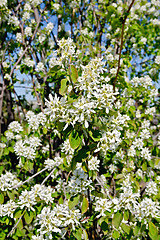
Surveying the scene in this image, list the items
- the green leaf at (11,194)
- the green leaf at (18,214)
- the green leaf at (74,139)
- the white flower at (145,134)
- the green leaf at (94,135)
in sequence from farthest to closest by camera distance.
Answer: the white flower at (145,134), the green leaf at (11,194), the green leaf at (18,214), the green leaf at (94,135), the green leaf at (74,139)

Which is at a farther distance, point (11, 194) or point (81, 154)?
point (11, 194)

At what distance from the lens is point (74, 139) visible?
3.62ft

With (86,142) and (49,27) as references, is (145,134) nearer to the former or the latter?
(86,142)

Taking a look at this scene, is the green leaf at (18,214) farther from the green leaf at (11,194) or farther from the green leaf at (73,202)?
the green leaf at (73,202)

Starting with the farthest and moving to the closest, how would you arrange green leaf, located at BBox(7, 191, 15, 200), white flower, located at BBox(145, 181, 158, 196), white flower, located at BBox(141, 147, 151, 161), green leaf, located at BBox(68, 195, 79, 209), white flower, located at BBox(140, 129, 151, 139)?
white flower, located at BBox(140, 129, 151, 139), white flower, located at BBox(141, 147, 151, 161), white flower, located at BBox(145, 181, 158, 196), green leaf, located at BBox(7, 191, 15, 200), green leaf, located at BBox(68, 195, 79, 209)

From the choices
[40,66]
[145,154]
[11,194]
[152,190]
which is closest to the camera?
[11,194]

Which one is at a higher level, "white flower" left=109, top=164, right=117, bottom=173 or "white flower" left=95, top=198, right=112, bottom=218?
"white flower" left=109, top=164, right=117, bottom=173

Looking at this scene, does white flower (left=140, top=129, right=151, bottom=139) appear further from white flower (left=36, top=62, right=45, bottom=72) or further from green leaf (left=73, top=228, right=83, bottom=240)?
white flower (left=36, top=62, right=45, bottom=72)

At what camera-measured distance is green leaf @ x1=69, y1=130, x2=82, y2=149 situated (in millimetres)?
1090

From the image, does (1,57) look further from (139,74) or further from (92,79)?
(92,79)

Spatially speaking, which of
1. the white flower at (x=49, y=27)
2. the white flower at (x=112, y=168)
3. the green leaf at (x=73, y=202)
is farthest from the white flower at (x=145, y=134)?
the white flower at (x=49, y=27)

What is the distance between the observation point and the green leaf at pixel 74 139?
3.58 ft

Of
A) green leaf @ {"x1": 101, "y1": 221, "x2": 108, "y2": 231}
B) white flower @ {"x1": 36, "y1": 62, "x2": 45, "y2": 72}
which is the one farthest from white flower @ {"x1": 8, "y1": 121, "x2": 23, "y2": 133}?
green leaf @ {"x1": 101, "y1": 221, "x2": 108, "y2": 231}

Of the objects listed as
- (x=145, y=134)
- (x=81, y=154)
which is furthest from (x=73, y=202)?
(x=145, y=134)
